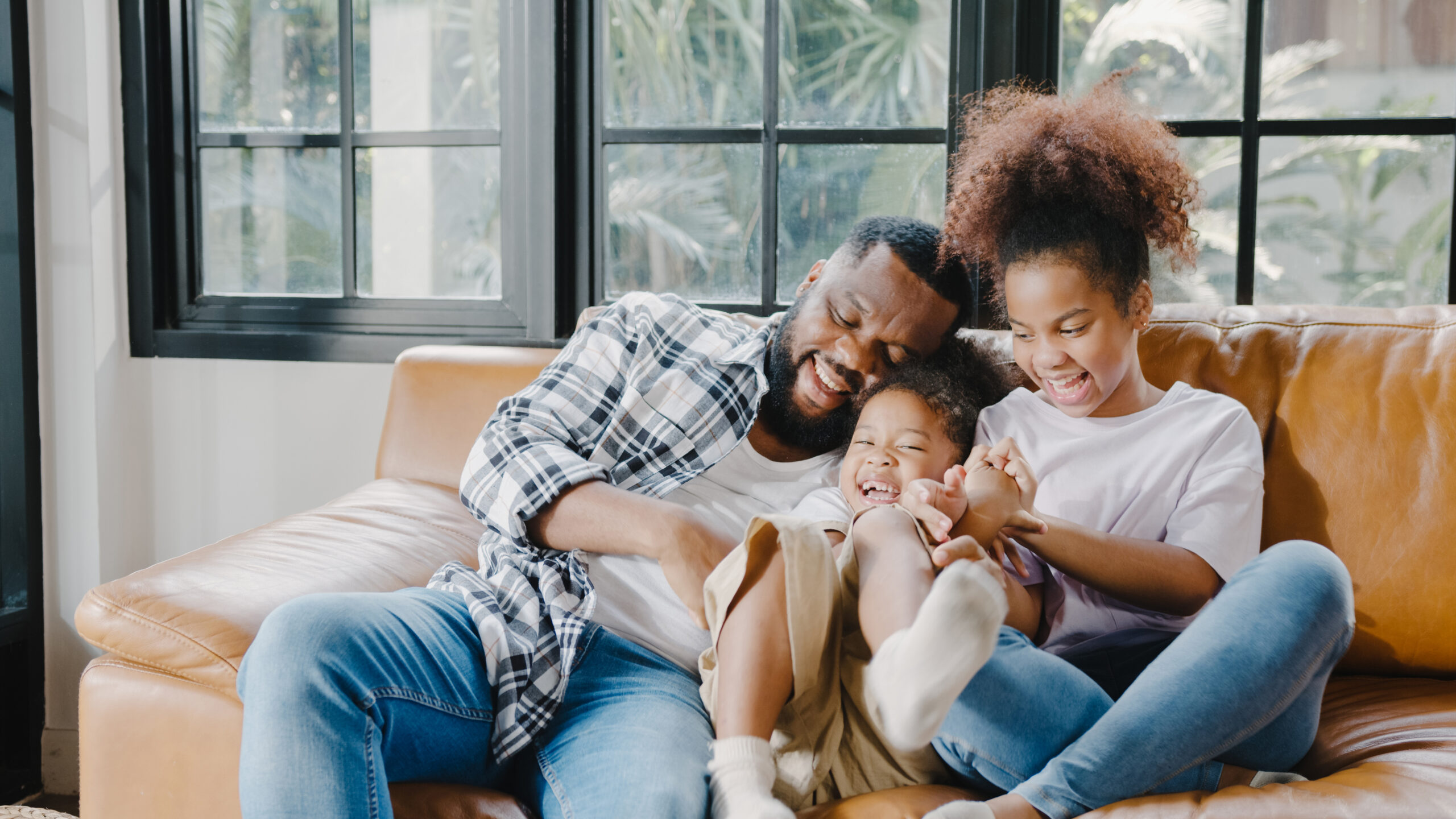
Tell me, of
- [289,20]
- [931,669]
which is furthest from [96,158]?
[931,669]

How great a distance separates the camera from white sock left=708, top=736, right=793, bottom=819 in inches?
34.0

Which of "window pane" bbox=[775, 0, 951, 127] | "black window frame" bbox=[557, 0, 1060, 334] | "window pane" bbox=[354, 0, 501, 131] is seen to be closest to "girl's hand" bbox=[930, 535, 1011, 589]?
"black window frame" bbox=[557, 0, 1060, 334]

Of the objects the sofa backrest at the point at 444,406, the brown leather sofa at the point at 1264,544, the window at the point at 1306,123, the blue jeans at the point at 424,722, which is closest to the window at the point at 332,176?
the sofa backrest at the point at 444,406

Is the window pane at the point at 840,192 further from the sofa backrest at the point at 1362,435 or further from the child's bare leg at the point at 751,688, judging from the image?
the child's bare leg at the point at 751,688

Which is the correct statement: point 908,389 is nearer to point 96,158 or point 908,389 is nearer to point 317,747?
point 317,747

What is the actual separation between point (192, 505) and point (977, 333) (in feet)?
6.14

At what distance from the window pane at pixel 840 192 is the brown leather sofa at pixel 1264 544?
2.08 feet

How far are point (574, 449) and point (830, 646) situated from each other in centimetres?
51

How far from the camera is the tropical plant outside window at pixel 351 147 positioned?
2.08m

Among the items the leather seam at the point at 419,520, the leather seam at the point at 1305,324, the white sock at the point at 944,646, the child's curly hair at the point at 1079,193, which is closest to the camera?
the white sock at the point at 944,646

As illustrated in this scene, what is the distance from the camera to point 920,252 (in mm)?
1405

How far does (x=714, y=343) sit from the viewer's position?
4.78ft

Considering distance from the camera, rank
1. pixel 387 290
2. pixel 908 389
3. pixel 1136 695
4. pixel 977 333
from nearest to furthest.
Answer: pixel 1136 695
pixel 908 389
pixel 977 333
pixel 387 290

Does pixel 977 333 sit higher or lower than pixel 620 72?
lower
